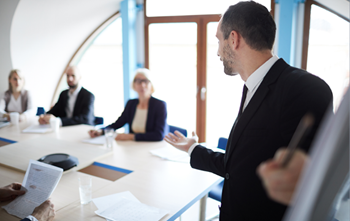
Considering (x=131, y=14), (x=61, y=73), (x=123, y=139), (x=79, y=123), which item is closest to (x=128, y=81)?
(x=131, y=14)

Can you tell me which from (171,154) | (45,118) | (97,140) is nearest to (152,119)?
(97,140)

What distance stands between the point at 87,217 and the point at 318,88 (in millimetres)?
1183

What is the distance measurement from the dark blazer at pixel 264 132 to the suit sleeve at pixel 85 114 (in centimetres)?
201

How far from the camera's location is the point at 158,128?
8.61 ft

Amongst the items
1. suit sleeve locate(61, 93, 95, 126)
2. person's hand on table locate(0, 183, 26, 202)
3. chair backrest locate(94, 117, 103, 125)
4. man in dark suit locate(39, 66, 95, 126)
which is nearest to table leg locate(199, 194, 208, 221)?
person's hand on table locate(0, 183, 26, 202)

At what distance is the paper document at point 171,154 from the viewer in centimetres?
203

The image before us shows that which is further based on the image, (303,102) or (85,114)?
(85,114)

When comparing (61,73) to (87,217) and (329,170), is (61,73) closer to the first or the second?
(87,217)

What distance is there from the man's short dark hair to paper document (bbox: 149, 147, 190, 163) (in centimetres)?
107

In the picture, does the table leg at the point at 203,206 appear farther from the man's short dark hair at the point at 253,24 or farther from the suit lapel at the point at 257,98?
the man's short dark hair at the point at 253,24

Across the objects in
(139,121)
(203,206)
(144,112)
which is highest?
(144,112)

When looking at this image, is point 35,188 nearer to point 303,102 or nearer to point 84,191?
point 84,191

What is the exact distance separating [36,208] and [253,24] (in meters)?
1.34

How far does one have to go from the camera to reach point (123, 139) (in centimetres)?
249
